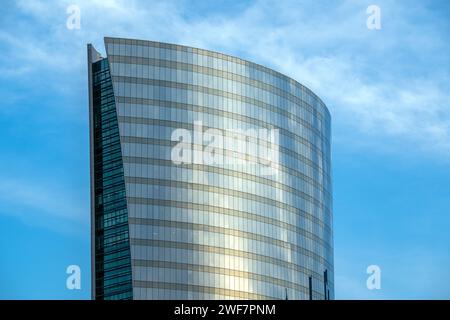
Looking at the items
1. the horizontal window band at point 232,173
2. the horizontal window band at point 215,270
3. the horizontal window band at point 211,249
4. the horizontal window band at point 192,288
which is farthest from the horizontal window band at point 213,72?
the horizontal window band at point 192,288

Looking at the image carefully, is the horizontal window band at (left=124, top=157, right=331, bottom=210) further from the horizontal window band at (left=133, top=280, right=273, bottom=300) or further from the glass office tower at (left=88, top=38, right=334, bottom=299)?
the horizontal window band at (left=133, top=280, right=273, bottom=300)

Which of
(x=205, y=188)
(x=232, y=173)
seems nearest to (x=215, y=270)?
(x=205, y=188)

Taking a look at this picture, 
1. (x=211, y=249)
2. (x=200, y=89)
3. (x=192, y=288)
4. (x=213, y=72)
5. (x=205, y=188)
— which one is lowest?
(x=192, y=288)

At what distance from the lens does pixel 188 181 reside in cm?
16512

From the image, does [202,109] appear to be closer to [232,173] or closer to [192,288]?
[232,173]

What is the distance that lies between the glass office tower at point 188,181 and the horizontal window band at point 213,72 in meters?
0.17

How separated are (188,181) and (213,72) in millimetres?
19646

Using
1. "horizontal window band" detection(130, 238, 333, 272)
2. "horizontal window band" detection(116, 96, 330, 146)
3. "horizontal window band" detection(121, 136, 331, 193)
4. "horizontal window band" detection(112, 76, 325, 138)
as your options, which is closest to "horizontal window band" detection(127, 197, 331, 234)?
"horizontal window band" detection(130, 238, 333, 272)

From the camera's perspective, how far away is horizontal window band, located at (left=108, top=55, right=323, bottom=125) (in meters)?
165

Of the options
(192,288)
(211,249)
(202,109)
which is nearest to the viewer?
(192,288)

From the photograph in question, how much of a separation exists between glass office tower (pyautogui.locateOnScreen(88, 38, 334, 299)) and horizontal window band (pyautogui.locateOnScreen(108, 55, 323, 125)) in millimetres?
167
